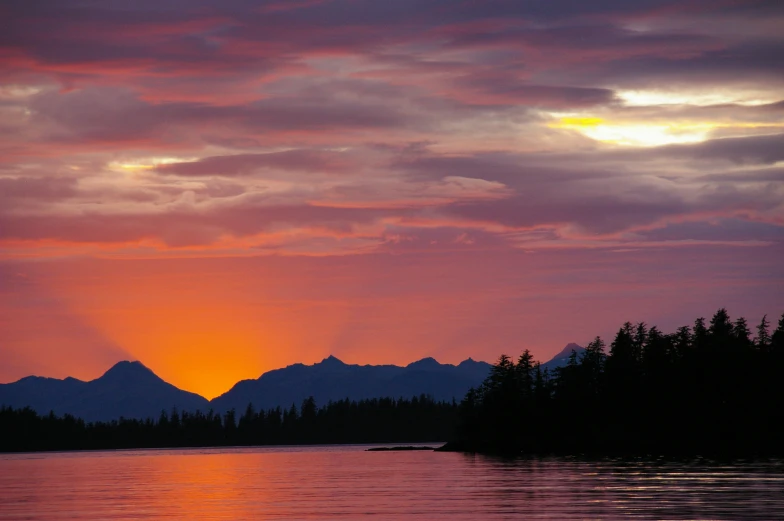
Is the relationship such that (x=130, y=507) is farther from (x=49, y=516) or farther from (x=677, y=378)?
(x=677, y=378)

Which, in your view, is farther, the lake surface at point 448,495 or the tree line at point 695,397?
the tree line at point 695,397

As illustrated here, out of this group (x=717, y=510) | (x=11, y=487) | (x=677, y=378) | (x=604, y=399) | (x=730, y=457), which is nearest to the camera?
(x=717, y=510)

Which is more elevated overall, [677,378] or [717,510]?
[677,378]

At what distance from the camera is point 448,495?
285 feet

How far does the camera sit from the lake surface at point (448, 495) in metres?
70.4

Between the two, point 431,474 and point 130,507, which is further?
point 431,474

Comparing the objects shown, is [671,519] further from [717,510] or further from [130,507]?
[130,507]

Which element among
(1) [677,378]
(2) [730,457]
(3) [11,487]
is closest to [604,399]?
(1) [677,378]

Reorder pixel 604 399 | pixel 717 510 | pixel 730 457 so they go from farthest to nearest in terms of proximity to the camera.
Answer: pixel 604 399, pixel 730 457, pixel 717 510

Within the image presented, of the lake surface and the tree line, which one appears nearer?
the lake surface

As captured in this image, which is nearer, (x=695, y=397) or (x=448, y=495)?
(x=448, y=495)

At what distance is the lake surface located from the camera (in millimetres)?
70375

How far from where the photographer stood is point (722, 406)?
577 ft

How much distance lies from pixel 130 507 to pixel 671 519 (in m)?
44.0
